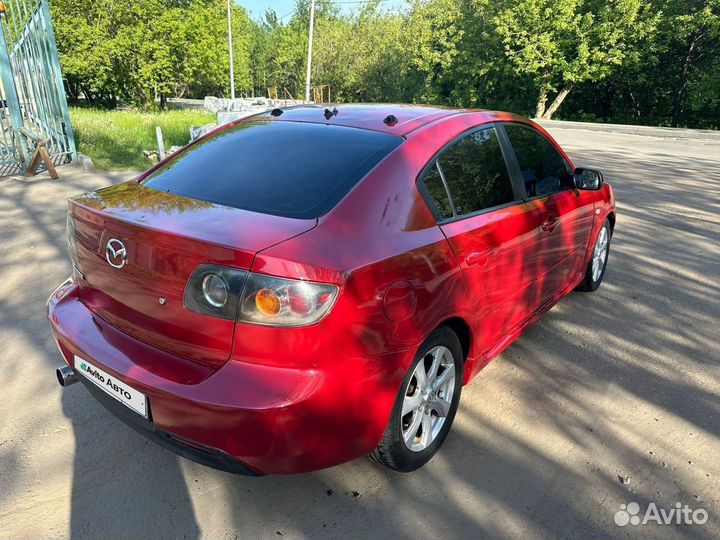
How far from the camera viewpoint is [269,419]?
1809 millimetres

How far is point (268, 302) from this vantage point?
1.81 meters

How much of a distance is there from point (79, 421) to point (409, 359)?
74.4 inches

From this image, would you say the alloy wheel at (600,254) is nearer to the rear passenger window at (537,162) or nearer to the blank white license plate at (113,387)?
the rear passenger window at (537,162)

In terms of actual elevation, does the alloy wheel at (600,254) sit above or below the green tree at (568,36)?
below

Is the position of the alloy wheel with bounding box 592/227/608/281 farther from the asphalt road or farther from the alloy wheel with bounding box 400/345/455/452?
the alloy wheel with bounding box 400/345/455/452

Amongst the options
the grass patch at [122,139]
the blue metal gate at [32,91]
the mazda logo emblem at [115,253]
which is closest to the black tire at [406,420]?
the mazda logo emblem at [115,253]

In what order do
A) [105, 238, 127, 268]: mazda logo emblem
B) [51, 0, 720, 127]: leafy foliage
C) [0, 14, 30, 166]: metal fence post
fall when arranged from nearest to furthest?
[105, 238, 127, 268]: mazda logo emblem
[0, 14, 30, 166]: metal fence post
[51, 0, 720, 127]: leafy foliage

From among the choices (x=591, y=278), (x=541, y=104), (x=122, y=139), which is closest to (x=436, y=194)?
(x=591, y=278)

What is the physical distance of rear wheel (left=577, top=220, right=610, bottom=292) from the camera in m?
4.48

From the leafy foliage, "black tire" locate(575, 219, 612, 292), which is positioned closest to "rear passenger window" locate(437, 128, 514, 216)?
"black tire" locate(575, 219, 612, 292)

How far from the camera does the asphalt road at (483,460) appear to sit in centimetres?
220

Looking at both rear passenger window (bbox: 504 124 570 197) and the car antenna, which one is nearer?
the car antenna

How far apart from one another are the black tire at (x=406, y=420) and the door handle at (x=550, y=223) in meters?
1.15

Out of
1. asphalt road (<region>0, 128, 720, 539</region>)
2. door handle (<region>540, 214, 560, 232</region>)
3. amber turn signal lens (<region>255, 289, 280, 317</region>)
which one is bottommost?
asphalt road (<region>0, 128, 720, 539</region>)
